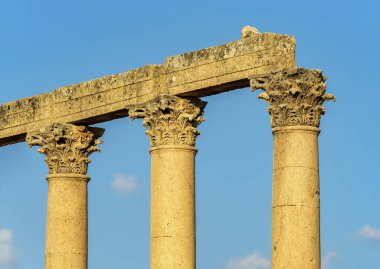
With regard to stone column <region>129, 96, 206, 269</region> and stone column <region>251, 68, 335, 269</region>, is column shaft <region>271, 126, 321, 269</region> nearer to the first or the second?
stone column <region>251, 68, 335, 269</region>

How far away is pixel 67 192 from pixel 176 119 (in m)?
8.33

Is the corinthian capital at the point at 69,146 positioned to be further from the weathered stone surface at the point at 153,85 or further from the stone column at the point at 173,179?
the stone column at the point at 173,179

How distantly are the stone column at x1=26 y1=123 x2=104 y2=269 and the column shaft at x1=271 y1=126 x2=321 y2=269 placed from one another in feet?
45.7

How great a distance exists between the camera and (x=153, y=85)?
70188mm

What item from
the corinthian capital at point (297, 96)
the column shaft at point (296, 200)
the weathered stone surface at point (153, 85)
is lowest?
the column shaft at point (296, 200)

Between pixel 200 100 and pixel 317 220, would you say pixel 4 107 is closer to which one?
pixel 200 100

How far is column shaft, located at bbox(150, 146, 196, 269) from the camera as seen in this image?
222 feet

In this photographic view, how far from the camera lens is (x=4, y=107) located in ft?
259

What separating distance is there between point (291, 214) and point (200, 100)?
8599 millimetres

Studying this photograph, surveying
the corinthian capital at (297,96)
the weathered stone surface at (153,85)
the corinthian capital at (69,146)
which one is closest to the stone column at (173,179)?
the weathered stone surface at (153,85)

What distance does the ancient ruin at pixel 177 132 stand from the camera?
62969 mm

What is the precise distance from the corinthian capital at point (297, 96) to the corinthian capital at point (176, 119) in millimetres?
5487

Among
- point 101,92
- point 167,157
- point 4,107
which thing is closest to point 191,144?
point 167,157

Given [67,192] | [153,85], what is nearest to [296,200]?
[153,85]
